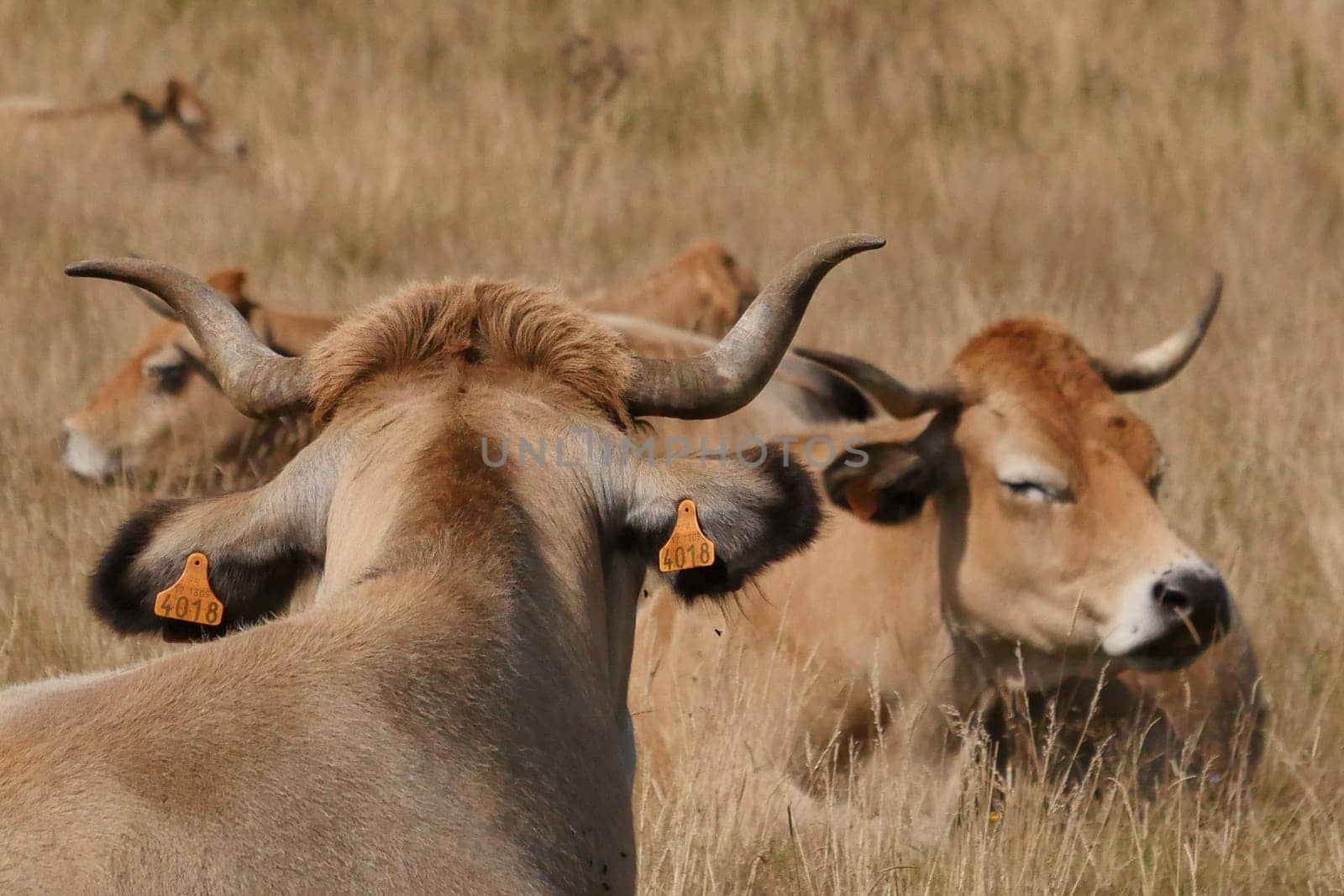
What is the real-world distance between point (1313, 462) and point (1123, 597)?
9.50 feet

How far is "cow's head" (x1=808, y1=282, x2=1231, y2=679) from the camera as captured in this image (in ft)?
15.7

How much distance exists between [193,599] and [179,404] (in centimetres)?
471

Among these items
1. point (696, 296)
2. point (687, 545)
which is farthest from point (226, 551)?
point (696, 296)

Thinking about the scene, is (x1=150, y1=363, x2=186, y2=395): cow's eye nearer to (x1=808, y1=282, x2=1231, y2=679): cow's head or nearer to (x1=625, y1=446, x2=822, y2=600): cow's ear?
→ (x1=808, y1=282, x2=1231, y2=679): cow's head

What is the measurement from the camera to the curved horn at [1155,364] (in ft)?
18.2

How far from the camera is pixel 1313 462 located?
287 inches

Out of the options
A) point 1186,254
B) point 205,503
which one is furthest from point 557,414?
point 1186,254

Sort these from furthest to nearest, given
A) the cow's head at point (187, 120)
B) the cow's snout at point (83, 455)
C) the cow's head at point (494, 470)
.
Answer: the cow's head at point (187, 120) < the cow's snout at point (83, 455) < the cow's head at point (494, 470)

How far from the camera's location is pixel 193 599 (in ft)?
10.4

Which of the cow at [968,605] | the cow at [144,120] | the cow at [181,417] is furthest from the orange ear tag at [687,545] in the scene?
the cow at [144,120]

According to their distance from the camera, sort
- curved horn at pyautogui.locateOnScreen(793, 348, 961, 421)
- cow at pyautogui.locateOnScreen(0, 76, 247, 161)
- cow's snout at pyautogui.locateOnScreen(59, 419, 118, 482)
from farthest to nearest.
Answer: cow at pyautogui.locateOnScreen(0, 76, 247, 161) < cow's snout at pyautogui.locateOnScreen(59, 419, 118, 482) < curved horn at pyautogui.locateOnScreen(793, 348, 961, 421)

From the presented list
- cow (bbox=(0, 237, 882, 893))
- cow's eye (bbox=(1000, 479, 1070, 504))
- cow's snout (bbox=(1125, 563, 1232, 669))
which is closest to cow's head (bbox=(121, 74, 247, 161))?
cow's eye (bbox=(1000, 479, 1070, 504))

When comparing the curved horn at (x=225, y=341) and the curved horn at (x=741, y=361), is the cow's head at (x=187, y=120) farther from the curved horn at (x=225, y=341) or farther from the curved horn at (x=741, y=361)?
the curved horn at (x=741, y=361)

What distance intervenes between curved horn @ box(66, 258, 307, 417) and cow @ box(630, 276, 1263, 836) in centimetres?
176
